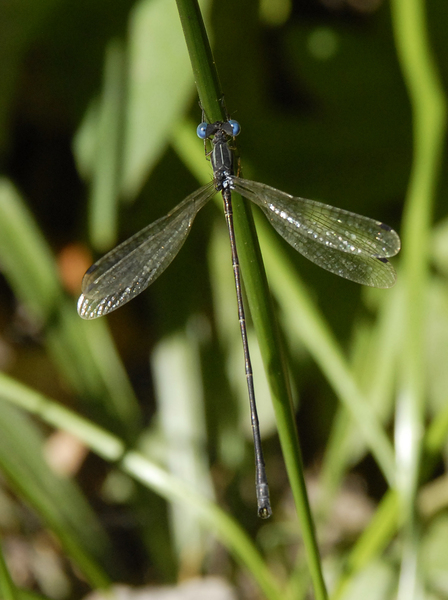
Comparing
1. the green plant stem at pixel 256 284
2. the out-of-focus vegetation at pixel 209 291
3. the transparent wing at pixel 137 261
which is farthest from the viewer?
the out-of-focus vegetation at pixel 209 291

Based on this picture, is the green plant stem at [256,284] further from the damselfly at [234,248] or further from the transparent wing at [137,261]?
the transparent wing at [137,261]

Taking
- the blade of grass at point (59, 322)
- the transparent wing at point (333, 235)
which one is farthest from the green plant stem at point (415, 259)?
the blade of grass at point (59, 322)

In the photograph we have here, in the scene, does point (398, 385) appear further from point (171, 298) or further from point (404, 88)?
point (404, 88)

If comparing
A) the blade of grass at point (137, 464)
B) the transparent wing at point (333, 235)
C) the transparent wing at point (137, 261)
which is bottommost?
the blade of grass at point (137, 464)

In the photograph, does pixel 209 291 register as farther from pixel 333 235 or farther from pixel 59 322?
pixel 333 235

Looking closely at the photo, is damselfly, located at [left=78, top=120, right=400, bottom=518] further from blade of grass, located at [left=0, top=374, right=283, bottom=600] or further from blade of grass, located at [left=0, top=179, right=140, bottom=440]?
blade of grass, located at [left=0, top=179, right=140, bottom=440]

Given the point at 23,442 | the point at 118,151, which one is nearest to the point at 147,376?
the point at 23,442

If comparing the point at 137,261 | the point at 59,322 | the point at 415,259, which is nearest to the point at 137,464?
the point at 137,261

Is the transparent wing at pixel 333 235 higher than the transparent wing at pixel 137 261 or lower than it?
lower
